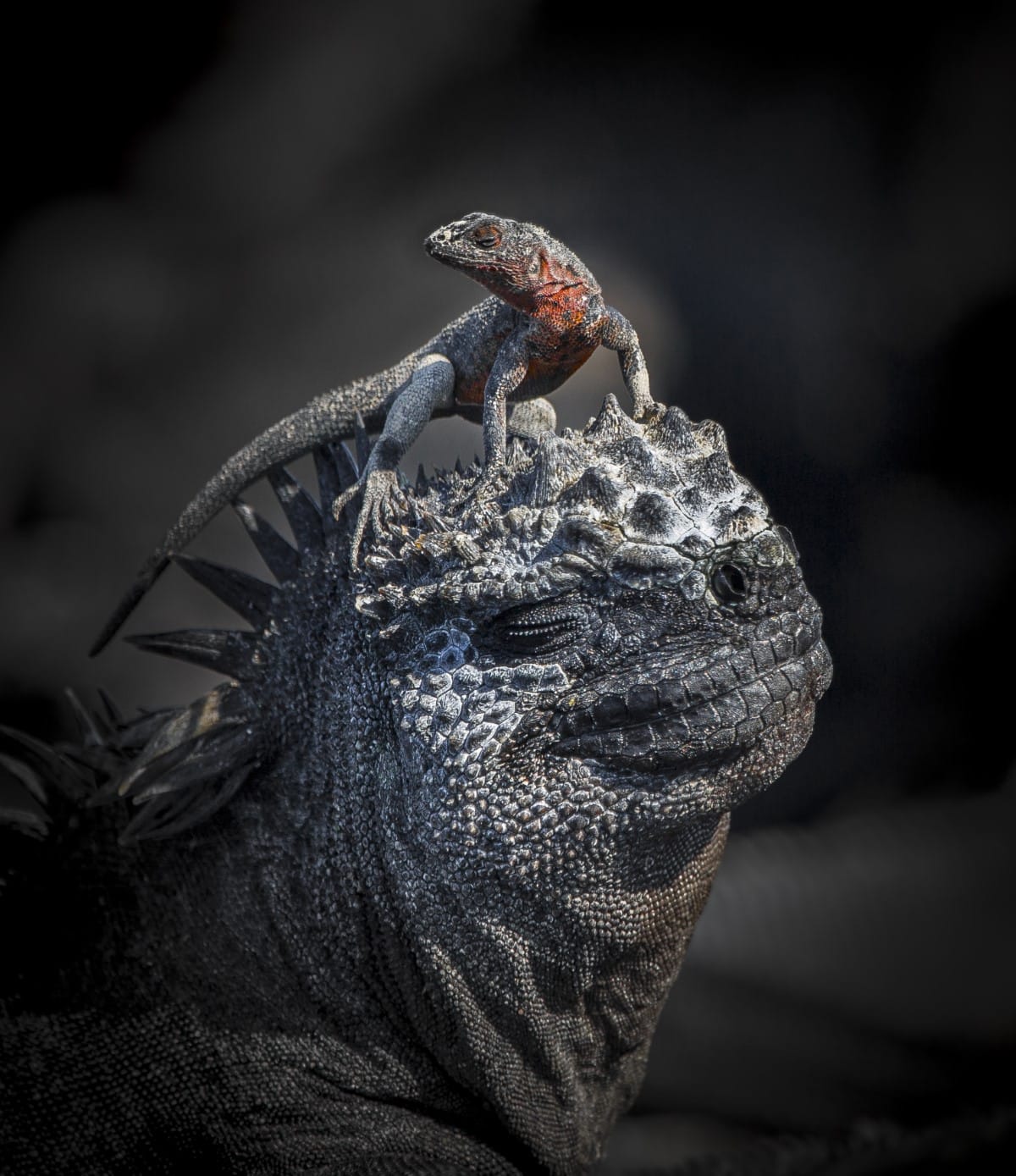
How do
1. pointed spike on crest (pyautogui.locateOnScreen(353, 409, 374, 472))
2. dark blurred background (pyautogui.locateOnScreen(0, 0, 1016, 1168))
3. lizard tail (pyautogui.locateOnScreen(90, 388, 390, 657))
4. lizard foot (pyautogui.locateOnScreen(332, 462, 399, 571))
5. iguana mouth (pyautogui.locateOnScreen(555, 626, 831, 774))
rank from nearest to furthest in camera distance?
iguana mouth (pyautogui.locateOnScreen(555, 626, 831, 774)), lizard foot (pyautogui.locateOnScreen(332, 462, 399, 571)), pointed spike on crest (pyautogui.locateOnScreen(353, 409, 374, 472)), lizard tail (pyautogui.locateOnScreen(90, 388, 390, 657)), dark blurred background (pyautogui.locateOnScreen(0, 0, 1016, 1168))

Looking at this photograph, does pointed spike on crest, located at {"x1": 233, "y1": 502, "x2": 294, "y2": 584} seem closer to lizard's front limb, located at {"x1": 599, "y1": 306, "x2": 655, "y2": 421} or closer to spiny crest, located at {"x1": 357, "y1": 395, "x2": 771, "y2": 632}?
spiny crest, located at {"x1": 357, "y1": 395, "x2": 771, "y2": 632}

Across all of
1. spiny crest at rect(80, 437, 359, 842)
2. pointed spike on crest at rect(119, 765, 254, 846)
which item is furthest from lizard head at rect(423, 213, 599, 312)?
pointed spike on crest at rect(119, 765, 254, 846)

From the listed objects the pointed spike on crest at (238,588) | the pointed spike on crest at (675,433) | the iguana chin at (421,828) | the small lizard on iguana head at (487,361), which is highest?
the small lizard on iguana head at (487,361)

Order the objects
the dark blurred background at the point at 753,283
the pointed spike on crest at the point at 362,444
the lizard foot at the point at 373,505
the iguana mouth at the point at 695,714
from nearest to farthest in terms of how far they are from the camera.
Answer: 1. the iguana mouth at the point at 695,714
2. the lizard foot at the point at 373,505
3. the pointed spike on crest at the point at 362,444
4. the dark blurred background at the point at 753,283

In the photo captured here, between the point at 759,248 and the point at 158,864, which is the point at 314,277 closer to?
the point at 759,248

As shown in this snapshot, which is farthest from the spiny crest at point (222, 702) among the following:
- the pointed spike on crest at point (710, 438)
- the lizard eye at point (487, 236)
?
the pointed spike on crest at point (710, 438)

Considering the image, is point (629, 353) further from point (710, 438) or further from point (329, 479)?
point (329, 479)

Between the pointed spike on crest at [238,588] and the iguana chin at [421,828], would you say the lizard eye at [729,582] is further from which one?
the pointed spike on crest at [238,588]
